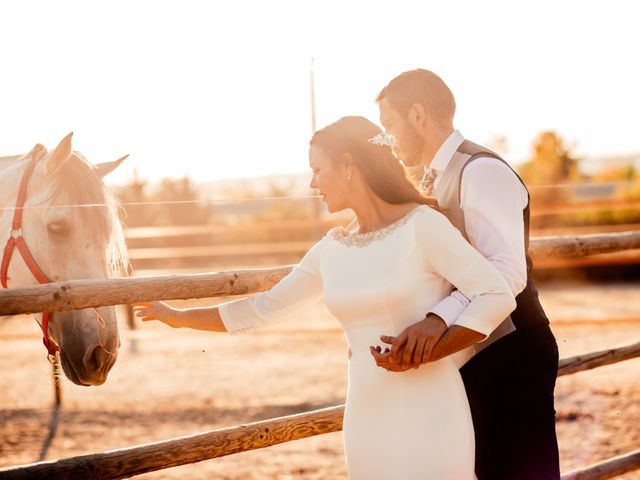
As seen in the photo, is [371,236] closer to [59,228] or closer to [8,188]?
[59,228]

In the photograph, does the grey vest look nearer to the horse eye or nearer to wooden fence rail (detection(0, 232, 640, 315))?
wooden fence rail (detection(0, 232, 640, 315))

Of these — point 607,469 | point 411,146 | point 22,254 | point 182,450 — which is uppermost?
point 411,146

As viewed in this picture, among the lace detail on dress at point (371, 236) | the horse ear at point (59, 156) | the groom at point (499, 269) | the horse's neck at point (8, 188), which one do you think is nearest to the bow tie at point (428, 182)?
the groom at point (499, 269)

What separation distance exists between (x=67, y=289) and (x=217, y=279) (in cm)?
54

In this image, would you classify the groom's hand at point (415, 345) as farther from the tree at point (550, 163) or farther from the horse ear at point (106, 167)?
the tree at point (550, 163)

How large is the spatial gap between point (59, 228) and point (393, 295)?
4.01ft

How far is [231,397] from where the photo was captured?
6.74m

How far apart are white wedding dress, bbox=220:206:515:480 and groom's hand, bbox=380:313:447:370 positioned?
0.07 meters

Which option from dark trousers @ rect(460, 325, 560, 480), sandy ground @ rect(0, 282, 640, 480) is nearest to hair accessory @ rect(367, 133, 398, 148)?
dark trousers @ rect(460, 325, 560, 480)

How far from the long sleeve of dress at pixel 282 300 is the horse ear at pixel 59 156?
2.55ft

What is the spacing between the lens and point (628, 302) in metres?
12.1

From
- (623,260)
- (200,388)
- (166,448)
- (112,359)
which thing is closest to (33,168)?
(112,359)

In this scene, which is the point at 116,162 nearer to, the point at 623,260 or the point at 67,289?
the point at 67,289

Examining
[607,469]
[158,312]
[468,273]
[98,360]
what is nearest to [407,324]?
[468,273]
